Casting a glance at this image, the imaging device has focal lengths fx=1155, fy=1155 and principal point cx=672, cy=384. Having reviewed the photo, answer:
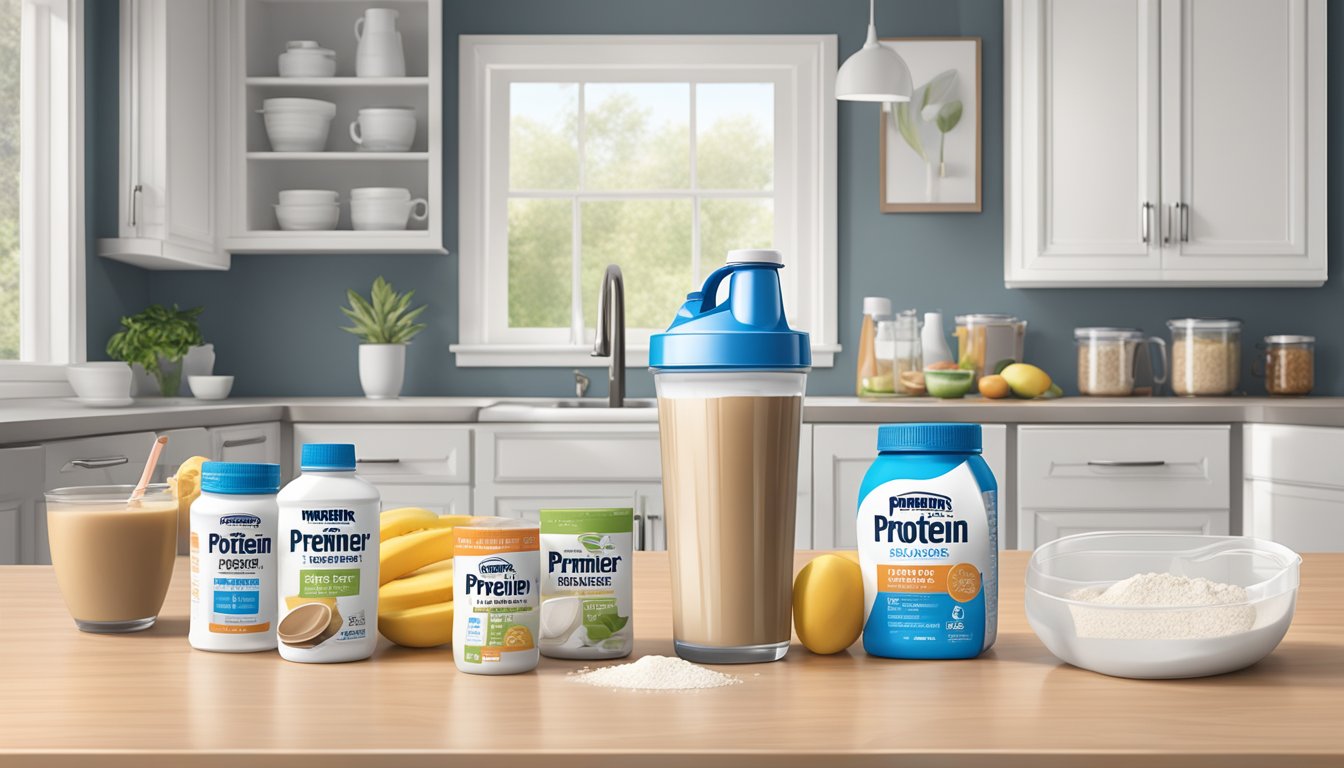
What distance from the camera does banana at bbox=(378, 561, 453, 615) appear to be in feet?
2.54

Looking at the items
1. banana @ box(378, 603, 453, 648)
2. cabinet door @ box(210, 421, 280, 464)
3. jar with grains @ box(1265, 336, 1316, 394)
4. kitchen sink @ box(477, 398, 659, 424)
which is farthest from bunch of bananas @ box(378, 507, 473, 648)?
jar with grains @ box(1265, 336, 1316, 394)

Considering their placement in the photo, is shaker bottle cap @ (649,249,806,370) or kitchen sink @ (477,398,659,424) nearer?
shaker bottle cap @ (649,249,806,370)

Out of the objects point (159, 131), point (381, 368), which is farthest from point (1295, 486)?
point (159, 131)

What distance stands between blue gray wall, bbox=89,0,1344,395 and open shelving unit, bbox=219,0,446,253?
0.47 feet

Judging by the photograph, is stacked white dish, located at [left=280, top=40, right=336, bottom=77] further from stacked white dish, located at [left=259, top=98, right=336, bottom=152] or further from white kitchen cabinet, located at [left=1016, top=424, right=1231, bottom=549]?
white kitchen cabinet, located at [left=1016, top=424, right=1231, bottom=549]

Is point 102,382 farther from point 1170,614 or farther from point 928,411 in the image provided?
point 1170,614

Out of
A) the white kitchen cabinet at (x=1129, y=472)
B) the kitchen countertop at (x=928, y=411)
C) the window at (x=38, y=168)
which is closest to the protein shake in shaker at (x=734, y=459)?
the kitchen countertop at (x=928, y=411)

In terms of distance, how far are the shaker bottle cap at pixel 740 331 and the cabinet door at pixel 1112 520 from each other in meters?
2.74

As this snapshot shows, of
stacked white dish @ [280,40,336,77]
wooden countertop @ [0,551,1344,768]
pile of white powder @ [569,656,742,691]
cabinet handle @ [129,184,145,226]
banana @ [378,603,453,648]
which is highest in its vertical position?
stacked white dish @ [280,40,336,77]

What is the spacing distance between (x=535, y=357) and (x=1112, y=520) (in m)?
1.96

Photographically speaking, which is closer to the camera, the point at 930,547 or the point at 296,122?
the point at 930,547

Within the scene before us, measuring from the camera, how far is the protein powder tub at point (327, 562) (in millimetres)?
712

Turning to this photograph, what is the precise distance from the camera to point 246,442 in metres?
3.12

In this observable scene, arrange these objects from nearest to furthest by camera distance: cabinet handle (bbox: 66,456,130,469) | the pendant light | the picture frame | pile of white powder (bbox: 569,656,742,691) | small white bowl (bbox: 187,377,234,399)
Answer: pile of white powder (bbox: 569,656,742,691), cabinet handle (bbox: 66,456,130,469), the pendant light, small white bowl (bbox: 187,377,234,399), the picture frame
